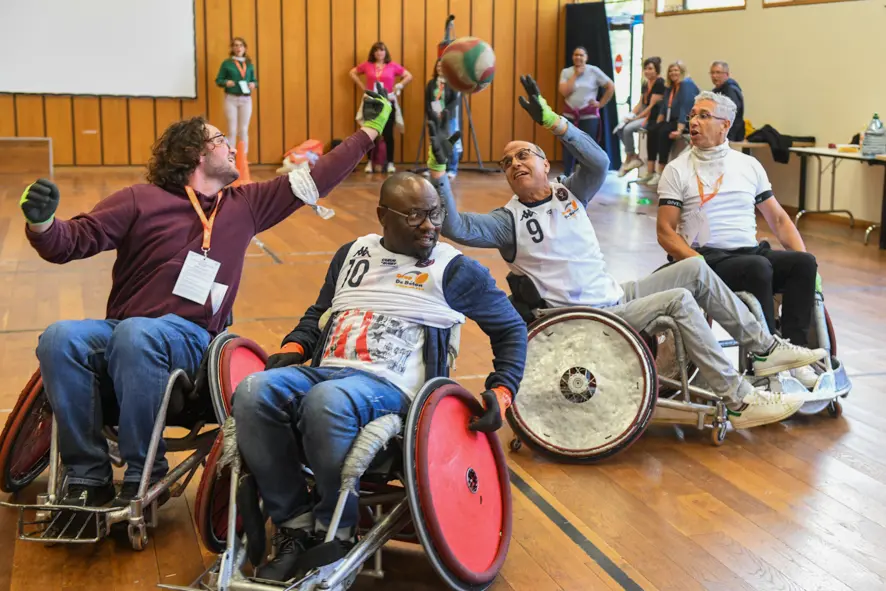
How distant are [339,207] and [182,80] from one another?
16.2 ft

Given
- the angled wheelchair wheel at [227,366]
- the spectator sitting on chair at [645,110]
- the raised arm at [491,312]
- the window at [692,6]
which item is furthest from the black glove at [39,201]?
the spectator sitting on chair at [645,110]

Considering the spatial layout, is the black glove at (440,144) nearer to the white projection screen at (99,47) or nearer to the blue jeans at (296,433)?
the blue jeans at (296,433)

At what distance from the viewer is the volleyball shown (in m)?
4.43

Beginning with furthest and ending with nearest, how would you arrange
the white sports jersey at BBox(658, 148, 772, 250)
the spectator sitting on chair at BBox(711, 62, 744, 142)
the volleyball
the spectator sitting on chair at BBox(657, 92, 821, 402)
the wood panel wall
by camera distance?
the wood panel wall
the spectator sitting on chair at BBox(711, 62, 744, 142)
the volleyball
the white sports jersey at BBox(658, 148, 772, 250)
the spectator sitting on chair at BBox(657, 92, 821, 402)

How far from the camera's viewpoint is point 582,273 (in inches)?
145

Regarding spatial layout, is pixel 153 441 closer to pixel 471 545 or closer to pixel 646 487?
pixel 471 545

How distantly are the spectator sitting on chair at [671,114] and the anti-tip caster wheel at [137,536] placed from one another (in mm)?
9455

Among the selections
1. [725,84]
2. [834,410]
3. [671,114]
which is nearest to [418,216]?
[834,410]

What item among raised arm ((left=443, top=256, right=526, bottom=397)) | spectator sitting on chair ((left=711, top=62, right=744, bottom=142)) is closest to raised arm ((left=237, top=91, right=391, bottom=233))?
raised arm ((left=443, top=256, right=526, bottom=397))

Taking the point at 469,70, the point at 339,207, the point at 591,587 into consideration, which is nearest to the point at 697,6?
the point at 339,207

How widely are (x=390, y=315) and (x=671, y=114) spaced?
953 cm

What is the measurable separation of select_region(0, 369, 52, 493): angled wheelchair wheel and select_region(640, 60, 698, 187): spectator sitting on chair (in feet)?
30.4

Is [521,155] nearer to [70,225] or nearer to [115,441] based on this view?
[70,225]

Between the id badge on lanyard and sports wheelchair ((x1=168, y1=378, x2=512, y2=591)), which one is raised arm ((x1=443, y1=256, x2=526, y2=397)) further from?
the id badge on lanyard
